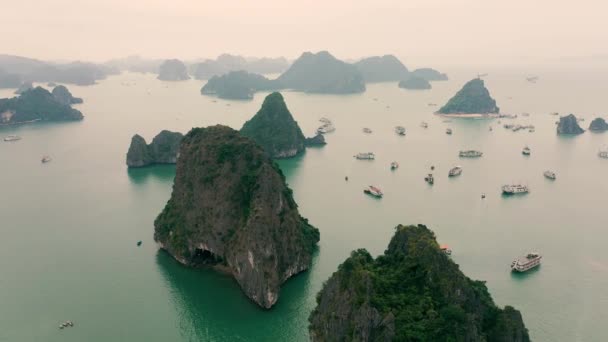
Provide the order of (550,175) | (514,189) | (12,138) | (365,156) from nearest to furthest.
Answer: (514,189) < (550,175) < (365,156) < (12,138)

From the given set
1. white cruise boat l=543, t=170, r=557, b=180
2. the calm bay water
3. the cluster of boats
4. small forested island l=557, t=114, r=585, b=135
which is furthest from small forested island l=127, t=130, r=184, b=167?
small forested island l=557, t=114, r=585, b=135

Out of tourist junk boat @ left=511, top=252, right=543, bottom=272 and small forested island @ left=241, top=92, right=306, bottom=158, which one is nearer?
tourist junk boat @ left=511, top=252, right=543, bottom=272

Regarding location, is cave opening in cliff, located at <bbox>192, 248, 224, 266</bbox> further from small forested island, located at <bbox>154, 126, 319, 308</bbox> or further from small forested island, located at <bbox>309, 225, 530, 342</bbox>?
small forested island, located at <bbox>309, 225, 530, 342</bbox>

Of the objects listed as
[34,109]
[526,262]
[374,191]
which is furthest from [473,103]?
[34,109]

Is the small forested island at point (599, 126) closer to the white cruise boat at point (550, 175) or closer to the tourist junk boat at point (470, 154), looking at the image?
the tourist junk boat at point (470, 154)

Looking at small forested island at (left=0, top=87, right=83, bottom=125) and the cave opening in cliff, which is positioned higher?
small forested island at (left=0, top=87, right=83, bottom=125)

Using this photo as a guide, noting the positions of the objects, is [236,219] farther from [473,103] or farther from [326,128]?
[473,103]

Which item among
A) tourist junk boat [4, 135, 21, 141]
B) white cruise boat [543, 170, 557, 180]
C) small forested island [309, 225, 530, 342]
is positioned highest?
small forested island [309, 225, 530, 342]
